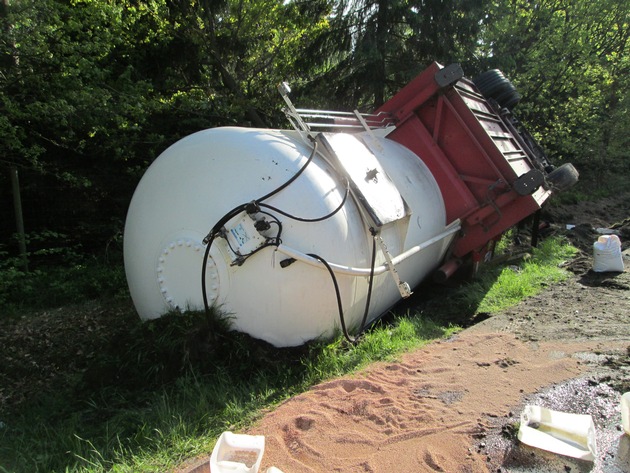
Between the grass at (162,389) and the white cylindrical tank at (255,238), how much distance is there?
0.18 metres

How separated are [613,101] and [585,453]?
1354 centimetres

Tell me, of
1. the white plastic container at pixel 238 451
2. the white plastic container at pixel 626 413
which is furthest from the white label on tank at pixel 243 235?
the white plastic container at pixel 626 413

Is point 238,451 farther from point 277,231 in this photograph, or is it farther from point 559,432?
point 559,432

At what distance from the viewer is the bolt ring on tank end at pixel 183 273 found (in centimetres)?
337

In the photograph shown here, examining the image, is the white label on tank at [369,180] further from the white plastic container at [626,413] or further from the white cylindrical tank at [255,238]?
the white plastic container at [626,413]

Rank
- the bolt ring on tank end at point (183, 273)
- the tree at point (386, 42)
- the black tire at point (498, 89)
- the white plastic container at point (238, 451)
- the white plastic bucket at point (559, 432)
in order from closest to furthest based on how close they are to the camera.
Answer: the white plastic container at point (238, 451) < the white plastic bucket at point (559, 432) < the bolt ring on tank end at point (183, 273) < the black tire at point (498, 89) < the tree at point (386, 42)

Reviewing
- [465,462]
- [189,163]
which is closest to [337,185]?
→ [189,163]

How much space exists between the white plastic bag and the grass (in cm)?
299

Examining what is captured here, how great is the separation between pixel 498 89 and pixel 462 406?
218 inches

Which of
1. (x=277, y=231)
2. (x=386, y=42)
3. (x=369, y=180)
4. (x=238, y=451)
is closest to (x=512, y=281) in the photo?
(x=369, y=180)

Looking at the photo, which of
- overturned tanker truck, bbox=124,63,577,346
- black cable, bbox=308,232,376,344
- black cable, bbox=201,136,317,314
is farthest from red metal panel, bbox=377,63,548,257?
black cable, bbox=201,136,317,314

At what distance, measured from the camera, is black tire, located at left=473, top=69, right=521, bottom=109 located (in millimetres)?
7039

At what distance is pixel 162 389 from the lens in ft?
10.7

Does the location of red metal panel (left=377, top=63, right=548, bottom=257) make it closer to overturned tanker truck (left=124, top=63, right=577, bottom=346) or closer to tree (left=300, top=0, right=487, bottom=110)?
overturned tanker truck (left=124, top=63, right=577, bottom=346)
